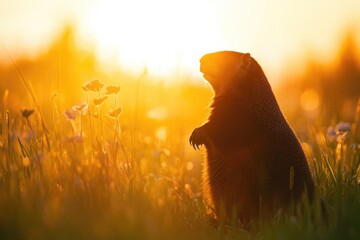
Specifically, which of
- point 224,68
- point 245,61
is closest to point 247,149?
point 245,61

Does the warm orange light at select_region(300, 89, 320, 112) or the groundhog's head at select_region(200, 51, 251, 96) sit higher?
the groundhog's head at select_region(200, 51, 251, 96)

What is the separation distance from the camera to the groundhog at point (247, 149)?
4.97 m

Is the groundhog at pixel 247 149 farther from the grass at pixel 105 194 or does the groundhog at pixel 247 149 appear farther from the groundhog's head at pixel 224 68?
the grass at pixel 105 194

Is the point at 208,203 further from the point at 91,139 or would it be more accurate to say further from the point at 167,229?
the point at 167,229

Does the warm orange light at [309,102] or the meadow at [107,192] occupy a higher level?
the meadow at [107,192]

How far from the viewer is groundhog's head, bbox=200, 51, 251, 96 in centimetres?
566

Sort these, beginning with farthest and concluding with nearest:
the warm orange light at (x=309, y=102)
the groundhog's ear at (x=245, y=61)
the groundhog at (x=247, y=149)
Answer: the warm orange light at (x=309, y=102) < the groundhog's ear at (x=245, y=61) < the groundhog at (x=247, y=149)

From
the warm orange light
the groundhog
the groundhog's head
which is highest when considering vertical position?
the groundhog's head

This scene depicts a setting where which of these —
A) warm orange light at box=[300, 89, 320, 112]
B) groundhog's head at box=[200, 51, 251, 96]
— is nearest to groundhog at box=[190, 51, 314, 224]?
groundhog's head at box=[200, 51, 251, 96]

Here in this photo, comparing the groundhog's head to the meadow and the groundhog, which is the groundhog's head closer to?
the groundhog

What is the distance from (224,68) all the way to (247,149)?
951mm

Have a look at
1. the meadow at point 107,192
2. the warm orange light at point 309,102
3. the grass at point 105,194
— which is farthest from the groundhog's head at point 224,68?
the warm orange light at point 309,102

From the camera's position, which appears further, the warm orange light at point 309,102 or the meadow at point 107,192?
the warm orange light at point 309,102

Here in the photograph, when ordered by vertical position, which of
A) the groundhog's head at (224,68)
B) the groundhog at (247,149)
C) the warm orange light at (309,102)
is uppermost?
the groundhog's head at (224,68)
